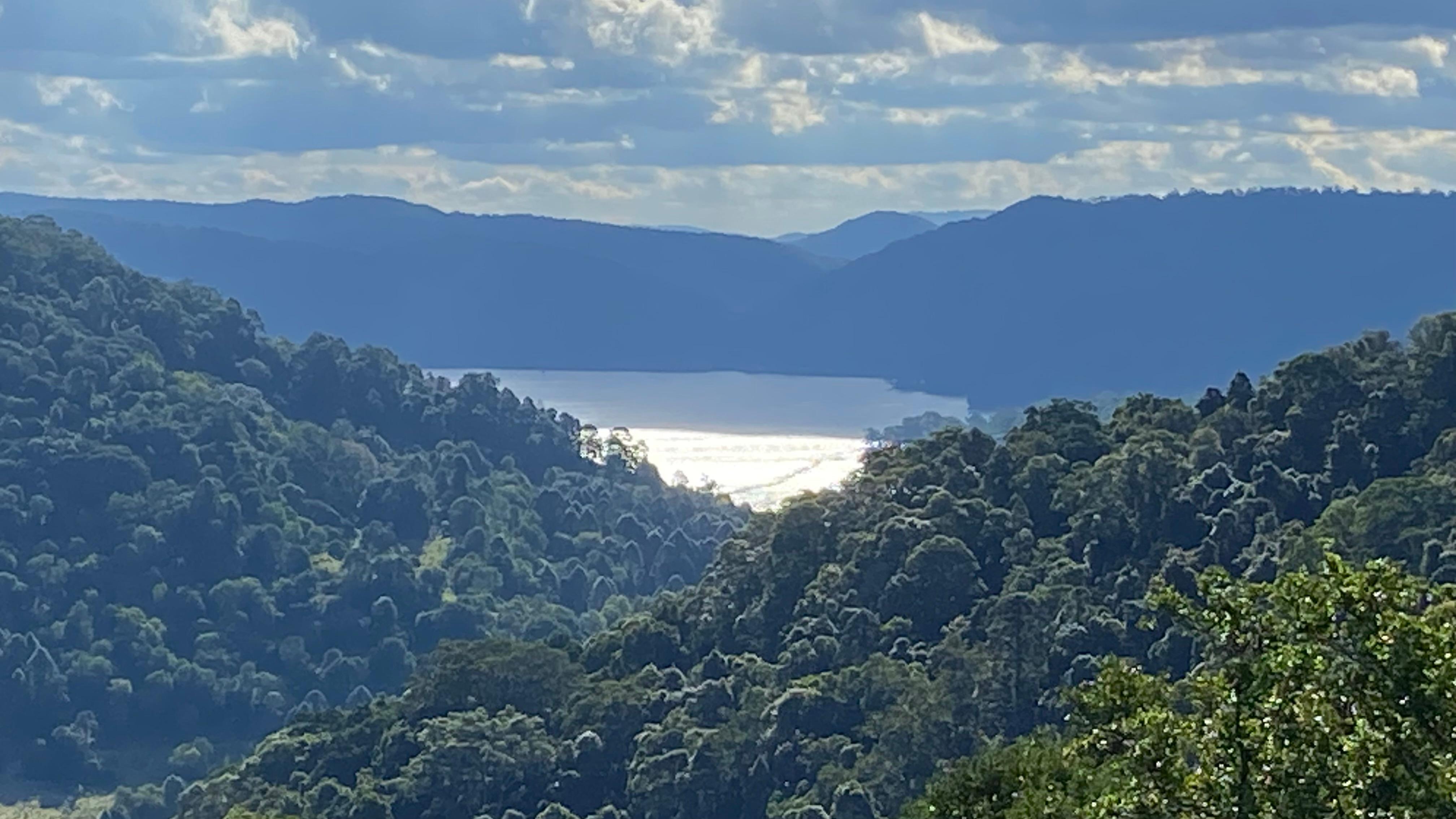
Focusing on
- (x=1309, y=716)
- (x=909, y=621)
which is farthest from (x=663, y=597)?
(x=1309, y=716)

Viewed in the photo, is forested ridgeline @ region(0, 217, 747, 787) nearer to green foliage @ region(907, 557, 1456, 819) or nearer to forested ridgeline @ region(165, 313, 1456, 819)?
forested ridgeline @ region(165, 313, 1456, 819)

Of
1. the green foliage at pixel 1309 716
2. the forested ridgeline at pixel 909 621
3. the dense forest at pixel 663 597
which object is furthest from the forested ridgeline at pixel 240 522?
the green foliage at pixel 1309 716

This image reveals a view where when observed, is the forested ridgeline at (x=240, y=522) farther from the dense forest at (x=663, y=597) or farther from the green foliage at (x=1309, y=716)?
the green foliage at (x=1309, y=716)

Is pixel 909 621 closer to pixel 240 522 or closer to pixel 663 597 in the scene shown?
pixel 663 597

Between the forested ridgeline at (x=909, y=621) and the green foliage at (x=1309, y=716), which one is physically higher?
the green foliage at (x=1309, y=716)

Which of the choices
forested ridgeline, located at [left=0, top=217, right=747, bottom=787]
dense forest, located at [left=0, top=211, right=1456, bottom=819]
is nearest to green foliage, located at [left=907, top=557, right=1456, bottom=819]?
→ dense forest, located at [left=0, top=211, right=1456, bottom=819]

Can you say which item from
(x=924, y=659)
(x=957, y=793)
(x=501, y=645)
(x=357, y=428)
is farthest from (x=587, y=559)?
(x=957, y=793)

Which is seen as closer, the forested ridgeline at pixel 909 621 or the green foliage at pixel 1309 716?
the green foliage at pixel 1309 716
